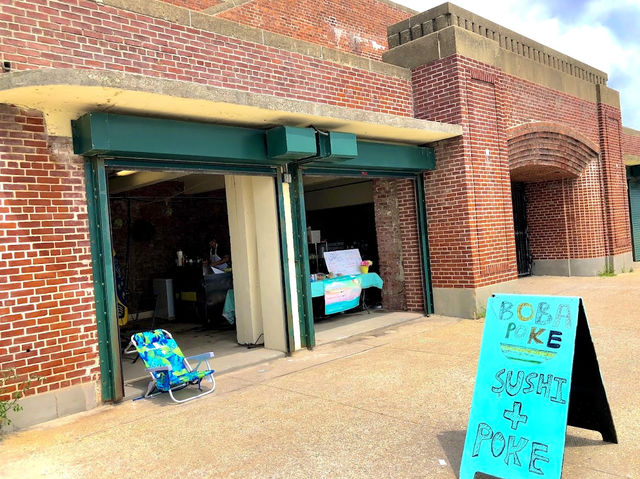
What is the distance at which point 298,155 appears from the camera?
6734mm

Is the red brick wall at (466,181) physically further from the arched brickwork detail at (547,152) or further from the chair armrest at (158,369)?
the chair armrest at (158,369)

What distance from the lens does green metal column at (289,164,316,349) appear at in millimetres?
7367

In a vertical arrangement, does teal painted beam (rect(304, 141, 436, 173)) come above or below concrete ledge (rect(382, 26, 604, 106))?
below

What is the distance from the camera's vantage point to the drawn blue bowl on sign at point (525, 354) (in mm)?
3434

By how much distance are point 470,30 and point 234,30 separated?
492cm

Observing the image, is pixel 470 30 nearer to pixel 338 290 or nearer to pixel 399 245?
pixel 399 245

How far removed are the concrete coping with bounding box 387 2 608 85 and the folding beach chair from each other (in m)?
6.91

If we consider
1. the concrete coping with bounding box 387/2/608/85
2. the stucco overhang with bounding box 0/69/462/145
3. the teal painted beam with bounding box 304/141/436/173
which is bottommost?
the teal painted beam with bounding box 304/141/436/173

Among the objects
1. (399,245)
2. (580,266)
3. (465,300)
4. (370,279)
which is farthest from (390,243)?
(580,266)

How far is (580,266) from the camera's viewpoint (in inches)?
519

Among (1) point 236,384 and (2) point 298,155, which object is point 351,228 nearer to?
(2) point 298,155

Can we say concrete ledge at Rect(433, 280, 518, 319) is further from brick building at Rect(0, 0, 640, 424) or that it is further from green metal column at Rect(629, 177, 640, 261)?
green metal column at Rect(629, 177, 640, 261)

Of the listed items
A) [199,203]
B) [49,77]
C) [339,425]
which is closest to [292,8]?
[199,203]

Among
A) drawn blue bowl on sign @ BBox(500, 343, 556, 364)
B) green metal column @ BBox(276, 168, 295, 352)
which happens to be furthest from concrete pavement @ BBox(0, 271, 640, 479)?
drawn blue bowl on sign @ BBox(500, 343, 556, 364)
